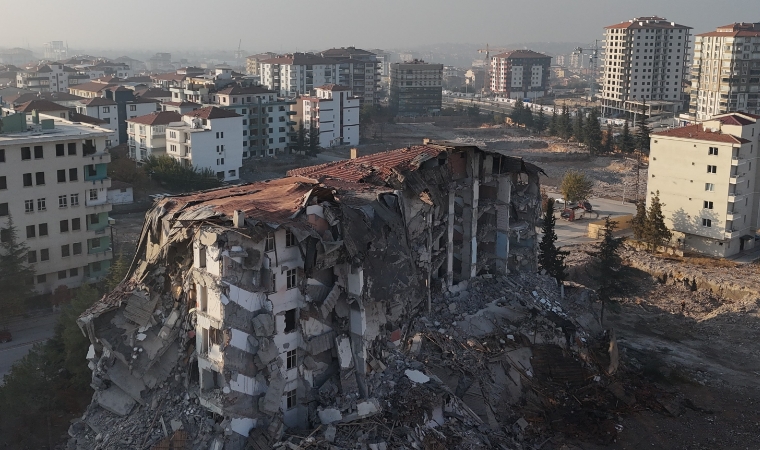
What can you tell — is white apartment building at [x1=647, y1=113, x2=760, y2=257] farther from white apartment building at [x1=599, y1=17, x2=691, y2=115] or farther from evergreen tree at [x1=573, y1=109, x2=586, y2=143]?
white apartment building at [x1=599, y1=17, x2=691, y2=115]

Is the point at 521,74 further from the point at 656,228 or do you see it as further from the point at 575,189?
the point at 656,228

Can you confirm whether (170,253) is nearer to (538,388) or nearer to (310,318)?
(310,318)

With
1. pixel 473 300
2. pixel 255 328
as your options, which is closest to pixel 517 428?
pixel 473 300

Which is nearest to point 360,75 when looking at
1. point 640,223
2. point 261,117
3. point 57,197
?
Answer: point 261,117

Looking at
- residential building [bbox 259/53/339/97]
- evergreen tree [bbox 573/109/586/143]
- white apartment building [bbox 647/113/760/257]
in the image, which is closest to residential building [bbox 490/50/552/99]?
residential building [bbox 259/53/339/97]

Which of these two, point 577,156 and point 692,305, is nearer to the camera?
point 692,305

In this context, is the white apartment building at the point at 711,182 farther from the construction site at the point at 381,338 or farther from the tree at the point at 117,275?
the tree at the point at 117,275
